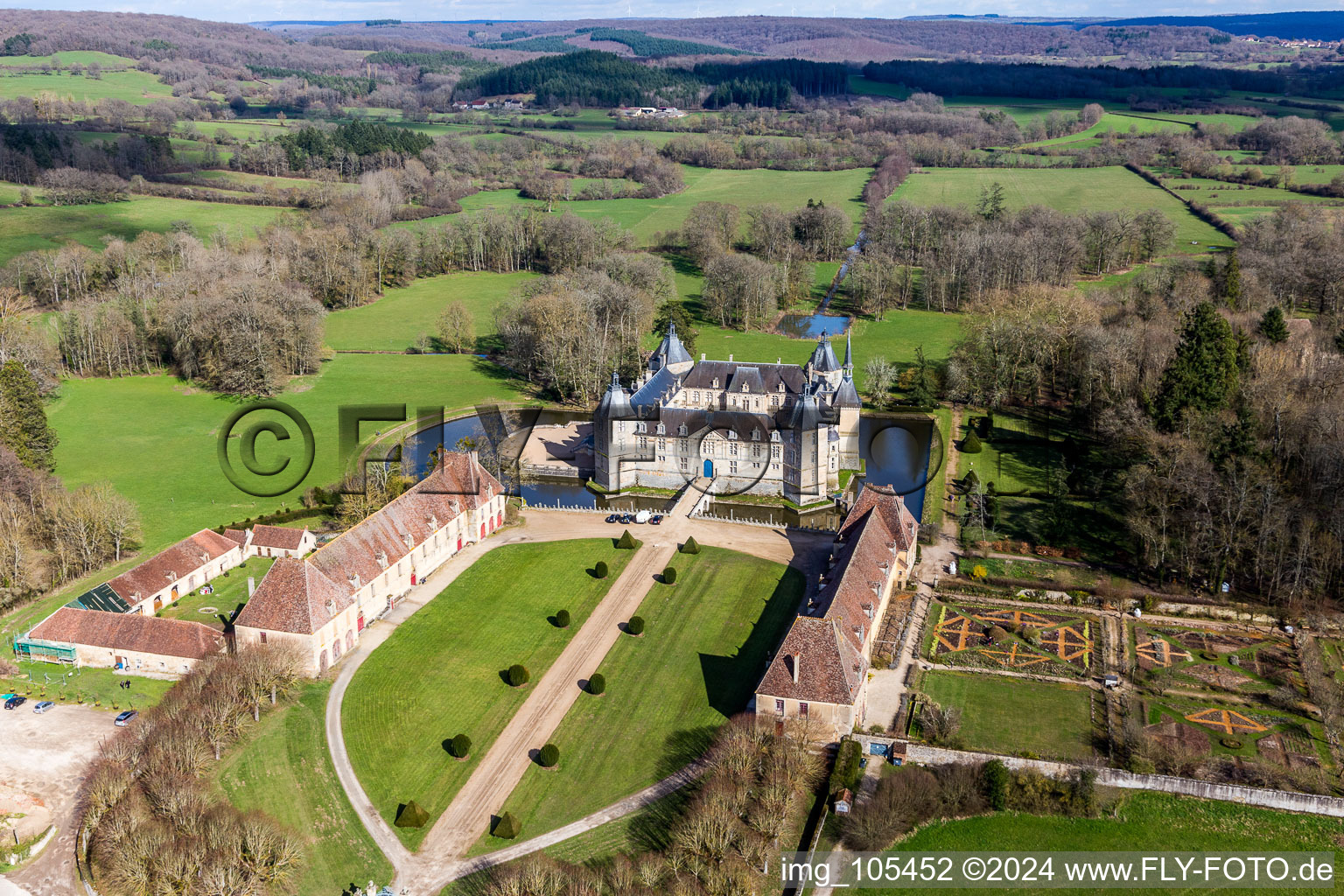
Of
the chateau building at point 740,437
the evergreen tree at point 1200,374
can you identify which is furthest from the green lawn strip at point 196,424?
the evergreen tree at point 1200,374

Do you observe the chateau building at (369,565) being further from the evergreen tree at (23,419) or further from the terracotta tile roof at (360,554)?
the evergreen tree at (23,419)

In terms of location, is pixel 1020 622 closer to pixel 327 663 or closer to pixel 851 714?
pixel 851 714

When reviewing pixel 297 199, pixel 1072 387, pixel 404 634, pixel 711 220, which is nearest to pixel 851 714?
pixel 404 634

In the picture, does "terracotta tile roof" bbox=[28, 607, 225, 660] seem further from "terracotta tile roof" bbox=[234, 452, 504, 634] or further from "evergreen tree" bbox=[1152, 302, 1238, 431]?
"evergreen tree" bbox=[1152, 302, 1238, 431]

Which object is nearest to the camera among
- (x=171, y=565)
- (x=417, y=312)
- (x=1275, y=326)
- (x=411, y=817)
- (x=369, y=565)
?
(x=411, y=817)

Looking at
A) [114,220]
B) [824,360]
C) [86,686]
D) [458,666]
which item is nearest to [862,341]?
[824,360]

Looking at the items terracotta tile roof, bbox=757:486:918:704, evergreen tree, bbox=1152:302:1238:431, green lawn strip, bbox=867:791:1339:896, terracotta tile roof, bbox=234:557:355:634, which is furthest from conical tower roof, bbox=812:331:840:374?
green lawn strip, bbox=867:791:1339:896

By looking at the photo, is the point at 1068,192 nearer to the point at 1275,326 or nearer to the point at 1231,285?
the point at 1231,285
